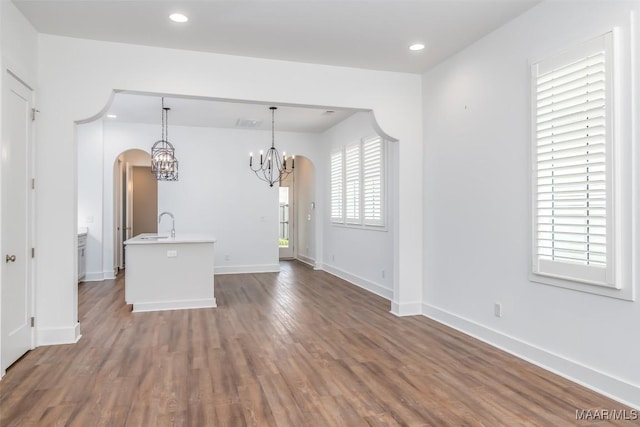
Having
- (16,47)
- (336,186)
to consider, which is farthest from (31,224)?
(336,186)

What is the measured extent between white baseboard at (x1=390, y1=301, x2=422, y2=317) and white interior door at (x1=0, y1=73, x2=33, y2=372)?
12.6ft

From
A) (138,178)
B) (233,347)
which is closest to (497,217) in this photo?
(233,347)

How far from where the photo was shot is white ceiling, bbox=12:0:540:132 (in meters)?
3.38

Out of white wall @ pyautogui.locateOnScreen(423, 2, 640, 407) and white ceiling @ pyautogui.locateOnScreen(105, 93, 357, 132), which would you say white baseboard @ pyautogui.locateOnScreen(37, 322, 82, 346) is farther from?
white wall @ pyautogui.locateOnScreen(423, 2, 640, 407)

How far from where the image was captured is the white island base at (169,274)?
5.31m

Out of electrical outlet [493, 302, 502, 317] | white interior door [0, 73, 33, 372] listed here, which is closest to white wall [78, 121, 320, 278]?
white interior door [0, 73, 33, 372]

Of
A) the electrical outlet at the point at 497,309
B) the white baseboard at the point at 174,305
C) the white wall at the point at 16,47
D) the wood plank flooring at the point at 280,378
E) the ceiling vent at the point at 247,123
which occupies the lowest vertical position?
the wood plank flooring at the point at 280,378

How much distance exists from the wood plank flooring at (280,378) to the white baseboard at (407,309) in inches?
7.2

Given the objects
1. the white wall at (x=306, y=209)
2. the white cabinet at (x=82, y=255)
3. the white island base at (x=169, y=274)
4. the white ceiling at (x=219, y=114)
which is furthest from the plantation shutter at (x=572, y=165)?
the white cabinet at (x=82, y=255)

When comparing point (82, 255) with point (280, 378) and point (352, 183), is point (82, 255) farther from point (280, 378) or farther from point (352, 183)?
point (280, 378)

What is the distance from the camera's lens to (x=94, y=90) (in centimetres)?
406

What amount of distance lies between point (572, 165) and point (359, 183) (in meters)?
4.30

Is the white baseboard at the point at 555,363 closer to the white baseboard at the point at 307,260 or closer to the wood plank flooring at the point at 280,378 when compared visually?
the wood plank flooring at the point at 280,378

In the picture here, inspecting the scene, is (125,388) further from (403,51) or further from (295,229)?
(295,229)
